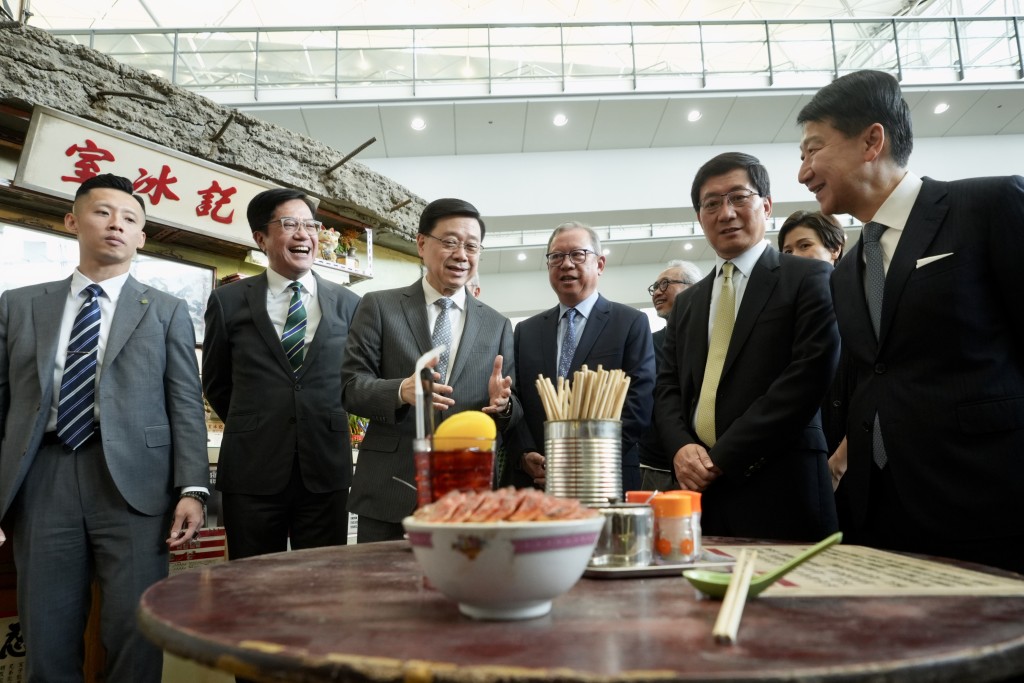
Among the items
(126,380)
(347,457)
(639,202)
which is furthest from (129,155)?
(639,202)

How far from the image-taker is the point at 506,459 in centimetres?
238

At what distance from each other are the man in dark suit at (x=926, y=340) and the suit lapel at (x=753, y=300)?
250 mm

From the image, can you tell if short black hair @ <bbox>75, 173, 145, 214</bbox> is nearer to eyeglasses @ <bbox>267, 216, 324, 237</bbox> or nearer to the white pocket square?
eyeglasses @ <bbox>267, 216, 324, 237</bbox>

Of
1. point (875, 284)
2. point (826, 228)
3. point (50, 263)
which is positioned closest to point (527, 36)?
point (50, 263)

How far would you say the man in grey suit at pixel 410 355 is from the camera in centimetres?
194

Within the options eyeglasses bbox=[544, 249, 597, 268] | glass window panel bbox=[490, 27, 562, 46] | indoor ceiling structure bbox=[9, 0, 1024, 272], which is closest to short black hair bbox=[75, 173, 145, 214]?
eyeglasses bbox=[544, 249, 597, 268]

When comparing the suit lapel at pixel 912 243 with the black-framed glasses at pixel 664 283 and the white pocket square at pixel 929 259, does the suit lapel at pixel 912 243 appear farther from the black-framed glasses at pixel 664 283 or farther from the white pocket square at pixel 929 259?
the black-framed glasses at pixel 664 283

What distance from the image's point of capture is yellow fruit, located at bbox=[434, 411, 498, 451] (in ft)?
3.10

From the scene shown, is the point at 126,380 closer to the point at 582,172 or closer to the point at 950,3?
the point at 582,172

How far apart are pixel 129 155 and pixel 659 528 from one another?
3.68 metres

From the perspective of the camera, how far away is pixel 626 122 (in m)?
8.48

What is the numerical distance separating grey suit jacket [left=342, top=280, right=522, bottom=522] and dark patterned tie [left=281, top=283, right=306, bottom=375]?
392 millimetres

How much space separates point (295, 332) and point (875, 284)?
6.25 ft

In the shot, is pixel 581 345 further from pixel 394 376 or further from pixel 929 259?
pixel 929 259
